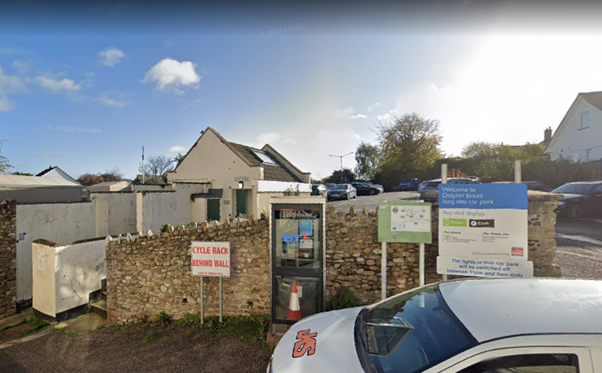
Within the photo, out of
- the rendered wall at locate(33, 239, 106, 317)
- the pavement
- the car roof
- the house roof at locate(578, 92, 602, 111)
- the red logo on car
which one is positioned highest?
the house roof at locate(578, 92, 602, 111)

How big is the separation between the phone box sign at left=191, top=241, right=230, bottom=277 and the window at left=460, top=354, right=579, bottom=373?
4.32 metres

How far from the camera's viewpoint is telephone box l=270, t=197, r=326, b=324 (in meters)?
4.43

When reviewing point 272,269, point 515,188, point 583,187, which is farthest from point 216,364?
point 583,187

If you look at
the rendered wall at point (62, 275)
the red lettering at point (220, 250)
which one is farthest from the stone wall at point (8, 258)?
the red lettering at point (220, 250)

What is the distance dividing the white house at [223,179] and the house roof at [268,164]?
56mm

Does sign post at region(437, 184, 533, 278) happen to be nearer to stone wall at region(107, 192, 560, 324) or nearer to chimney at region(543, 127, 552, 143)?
stone wall at region(107, 192, 560, 324)

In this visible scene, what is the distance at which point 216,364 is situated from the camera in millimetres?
3902

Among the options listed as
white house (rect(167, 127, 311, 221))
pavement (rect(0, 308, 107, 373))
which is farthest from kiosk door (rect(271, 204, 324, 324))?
white house (rect(167, 127, 311, 221))

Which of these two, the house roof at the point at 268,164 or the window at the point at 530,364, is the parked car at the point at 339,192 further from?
the window at the point at 530,364

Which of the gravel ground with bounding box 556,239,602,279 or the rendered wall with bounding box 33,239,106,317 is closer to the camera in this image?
the gravel ground with bounding box 556,239,602,279

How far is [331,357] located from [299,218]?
255cm

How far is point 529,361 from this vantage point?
1.49m

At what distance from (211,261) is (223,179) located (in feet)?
27.3

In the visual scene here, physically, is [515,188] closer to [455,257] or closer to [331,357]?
[455,257]
